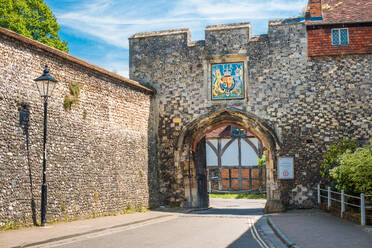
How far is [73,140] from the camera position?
1189 centimetres

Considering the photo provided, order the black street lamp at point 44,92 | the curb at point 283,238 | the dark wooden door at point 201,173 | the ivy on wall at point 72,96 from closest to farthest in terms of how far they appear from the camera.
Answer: the curb at point 283,238 → the black street lamp at point 44,92 → the ivy on wall at point 72,96 → the dark wooden door at point 201,173

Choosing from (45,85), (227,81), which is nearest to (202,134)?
(227,81)

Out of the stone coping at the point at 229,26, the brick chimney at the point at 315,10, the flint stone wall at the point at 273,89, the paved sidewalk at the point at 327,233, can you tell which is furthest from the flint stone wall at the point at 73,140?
the brick chimney at the point at 315,10

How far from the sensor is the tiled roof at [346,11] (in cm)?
1647

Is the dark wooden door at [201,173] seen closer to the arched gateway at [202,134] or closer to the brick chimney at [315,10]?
the arched gateway at [202,134]

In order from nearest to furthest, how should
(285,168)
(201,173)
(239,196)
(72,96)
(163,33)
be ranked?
(72,96) < (285,168) < (163,33) < (201,173) < (239,196)

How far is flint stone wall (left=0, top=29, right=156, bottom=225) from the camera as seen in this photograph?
9609 millimetres

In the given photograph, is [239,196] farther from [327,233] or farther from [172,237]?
[172,237]

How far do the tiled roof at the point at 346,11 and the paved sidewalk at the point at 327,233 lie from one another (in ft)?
27.9

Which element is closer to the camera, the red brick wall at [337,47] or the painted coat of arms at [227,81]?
the red brick wall at [337,47]

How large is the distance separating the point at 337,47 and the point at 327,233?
9440 millimetres

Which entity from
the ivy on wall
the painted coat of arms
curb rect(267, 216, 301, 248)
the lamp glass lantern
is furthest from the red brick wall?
the lamp glass lantern

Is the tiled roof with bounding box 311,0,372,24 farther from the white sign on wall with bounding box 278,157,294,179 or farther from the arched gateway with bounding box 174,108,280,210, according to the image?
the white sign on wall with bounding box 278,157,294,179

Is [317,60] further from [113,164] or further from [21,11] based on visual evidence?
[21,11]
